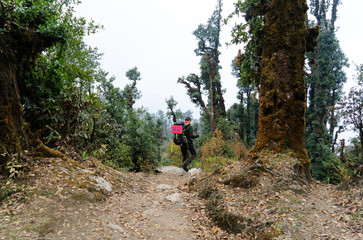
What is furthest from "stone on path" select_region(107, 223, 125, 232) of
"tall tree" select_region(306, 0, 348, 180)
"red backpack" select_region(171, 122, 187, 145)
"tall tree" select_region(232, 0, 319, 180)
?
"tall tree" select_region(306, 0, 348, 180)

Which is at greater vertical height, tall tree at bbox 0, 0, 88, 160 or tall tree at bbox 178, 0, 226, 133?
tall tree at bbox 178, 0, 226, 133

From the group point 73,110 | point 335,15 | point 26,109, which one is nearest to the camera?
point 26,109

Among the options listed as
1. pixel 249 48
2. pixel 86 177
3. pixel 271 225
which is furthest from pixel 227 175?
pixel 249 48

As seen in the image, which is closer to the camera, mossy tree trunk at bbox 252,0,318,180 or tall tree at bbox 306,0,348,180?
mossy tree trunk at bbox 252,0,318,180

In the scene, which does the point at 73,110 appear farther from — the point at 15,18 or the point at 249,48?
the point at 249,48

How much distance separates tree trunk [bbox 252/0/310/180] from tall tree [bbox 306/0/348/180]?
14.4 metres

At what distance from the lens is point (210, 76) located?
845 inches

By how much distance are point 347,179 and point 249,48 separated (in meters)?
4.80

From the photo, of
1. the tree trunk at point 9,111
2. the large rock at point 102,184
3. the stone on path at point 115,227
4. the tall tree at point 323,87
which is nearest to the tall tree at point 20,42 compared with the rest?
the tree trunk at point 9,111

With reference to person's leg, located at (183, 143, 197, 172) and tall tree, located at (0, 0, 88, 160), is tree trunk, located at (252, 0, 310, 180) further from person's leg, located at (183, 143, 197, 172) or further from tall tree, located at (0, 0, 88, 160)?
Result: tall tree, located at (0, 0, 88, 160)

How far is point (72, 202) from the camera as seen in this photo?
3.63 m

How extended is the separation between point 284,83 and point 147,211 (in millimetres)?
4836

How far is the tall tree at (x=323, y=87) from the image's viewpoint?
1787 cm

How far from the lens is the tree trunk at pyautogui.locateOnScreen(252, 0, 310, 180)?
506 cm
